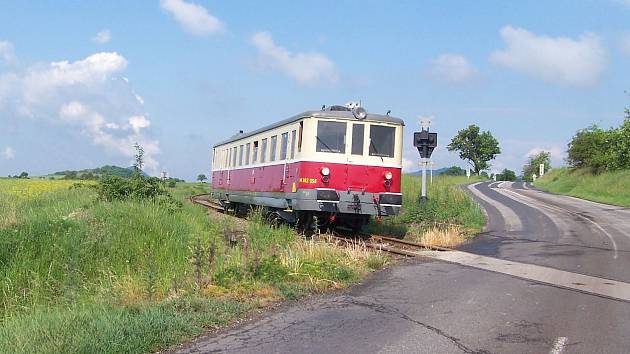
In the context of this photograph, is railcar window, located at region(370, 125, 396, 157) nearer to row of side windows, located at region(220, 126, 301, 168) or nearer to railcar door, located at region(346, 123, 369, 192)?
railcar door, located at region(346, 123, 369, 192)

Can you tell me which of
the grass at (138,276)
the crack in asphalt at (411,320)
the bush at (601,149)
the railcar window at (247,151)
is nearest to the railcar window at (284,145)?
the grass at (138,276)

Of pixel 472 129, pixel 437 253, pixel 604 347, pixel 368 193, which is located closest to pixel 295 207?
pixel 368 193

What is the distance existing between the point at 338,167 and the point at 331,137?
79 cm

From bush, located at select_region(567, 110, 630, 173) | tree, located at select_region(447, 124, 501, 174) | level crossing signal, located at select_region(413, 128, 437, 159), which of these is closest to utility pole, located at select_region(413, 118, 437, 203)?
level crossing signal, located at select_region(413, 128, 437, 159)

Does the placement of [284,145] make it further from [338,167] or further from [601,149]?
[601,149]

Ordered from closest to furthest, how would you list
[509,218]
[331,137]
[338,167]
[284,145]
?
[338,167]
[331,137]
[284,145]
[509,218]

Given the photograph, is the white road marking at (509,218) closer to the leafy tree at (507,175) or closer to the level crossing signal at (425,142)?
the level crossing signal at (425,142)

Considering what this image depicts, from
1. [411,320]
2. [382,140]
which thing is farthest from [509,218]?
[411,320]

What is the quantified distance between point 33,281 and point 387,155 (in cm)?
896

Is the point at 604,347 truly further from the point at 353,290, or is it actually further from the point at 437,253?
the point at 437,253

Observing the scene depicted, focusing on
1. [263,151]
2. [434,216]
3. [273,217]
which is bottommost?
[273,217]

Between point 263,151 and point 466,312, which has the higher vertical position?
point 263,151

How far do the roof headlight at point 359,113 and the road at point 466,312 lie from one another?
4.44 m

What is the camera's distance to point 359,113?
51.9ft
